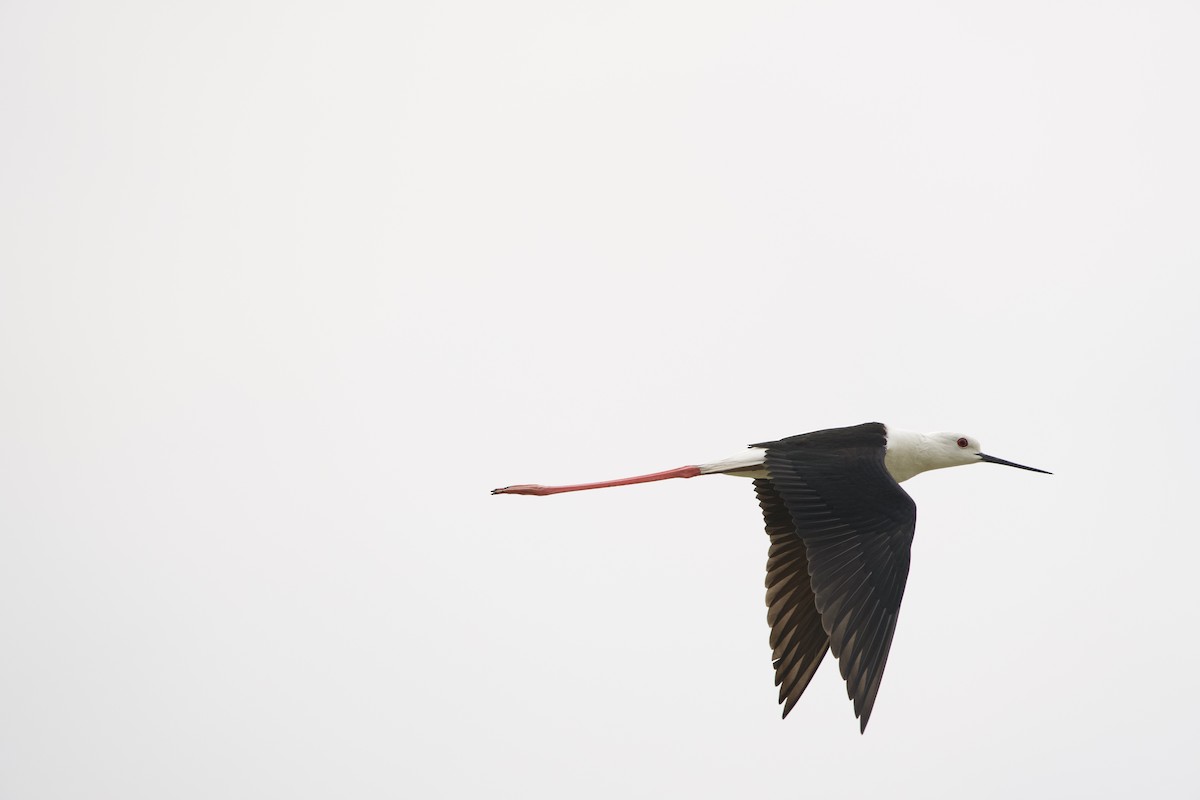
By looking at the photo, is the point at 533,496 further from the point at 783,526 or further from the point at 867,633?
the point at 867,633

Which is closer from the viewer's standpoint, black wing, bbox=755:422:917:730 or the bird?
black wing, bbox=755:422:917:730

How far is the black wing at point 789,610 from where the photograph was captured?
31.2 feet

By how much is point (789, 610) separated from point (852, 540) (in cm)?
88

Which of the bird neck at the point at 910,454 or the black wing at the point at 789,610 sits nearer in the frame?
the black wing at the point at 789,610

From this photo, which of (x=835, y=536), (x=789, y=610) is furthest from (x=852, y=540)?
(x=789, y=610)

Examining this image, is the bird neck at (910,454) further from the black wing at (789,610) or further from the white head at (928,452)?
the black wing at (789,610)

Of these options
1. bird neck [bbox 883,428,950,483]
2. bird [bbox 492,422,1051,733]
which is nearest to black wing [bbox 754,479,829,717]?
bird [bbox 492,422,1051,733]

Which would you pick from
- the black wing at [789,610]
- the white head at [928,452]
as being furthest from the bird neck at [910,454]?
the black wing at [789,610]

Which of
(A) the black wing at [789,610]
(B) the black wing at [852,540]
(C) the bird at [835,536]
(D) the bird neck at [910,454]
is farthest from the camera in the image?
(D) the bird neck at [910,454]

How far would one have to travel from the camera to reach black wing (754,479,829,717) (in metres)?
9.50

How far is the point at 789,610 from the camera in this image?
9703 mm

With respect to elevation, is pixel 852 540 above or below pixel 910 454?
below

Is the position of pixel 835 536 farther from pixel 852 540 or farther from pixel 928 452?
pixel 928 452

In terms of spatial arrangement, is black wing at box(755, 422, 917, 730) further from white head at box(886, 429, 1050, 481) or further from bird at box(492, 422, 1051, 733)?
white head at box(886, 429, 1050, 481)
